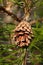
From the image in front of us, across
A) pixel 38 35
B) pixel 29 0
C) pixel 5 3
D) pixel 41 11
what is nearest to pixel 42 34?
pixel 38 35

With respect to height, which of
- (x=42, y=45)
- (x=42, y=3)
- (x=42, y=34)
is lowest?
(x=42, y=45)

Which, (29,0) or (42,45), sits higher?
(29,0)

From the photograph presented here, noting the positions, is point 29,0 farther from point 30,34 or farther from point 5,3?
point 5,3

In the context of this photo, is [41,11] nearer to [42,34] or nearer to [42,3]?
[42,3]

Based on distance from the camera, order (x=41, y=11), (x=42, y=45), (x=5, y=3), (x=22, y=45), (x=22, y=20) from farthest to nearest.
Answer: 1. (x=41, y=11)
2. (x=5, y=3)
3. (x=42, y=45)
4. (x=22, y=20)
5. (x=22, y=45)

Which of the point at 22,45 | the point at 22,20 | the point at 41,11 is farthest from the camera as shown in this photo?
the point at 41,11

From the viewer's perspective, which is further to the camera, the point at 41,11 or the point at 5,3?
the point at 41,11
